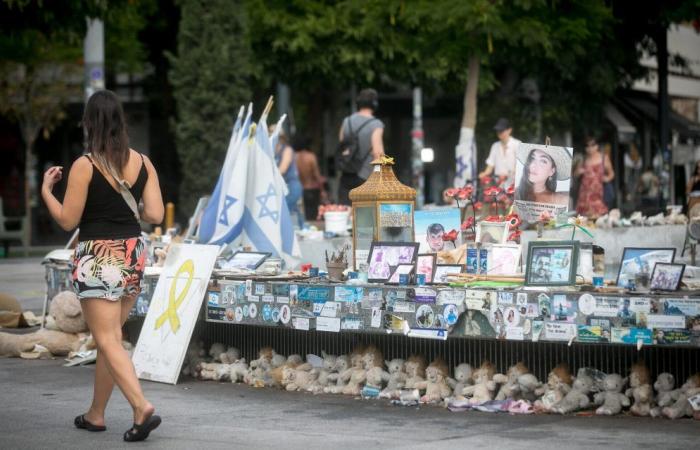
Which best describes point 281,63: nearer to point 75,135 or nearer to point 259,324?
point 75,135

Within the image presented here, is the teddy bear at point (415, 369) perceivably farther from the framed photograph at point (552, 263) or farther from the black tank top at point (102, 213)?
the black tank top at point (102, 213)

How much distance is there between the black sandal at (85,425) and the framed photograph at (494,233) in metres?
2.78

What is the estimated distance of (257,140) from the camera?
1147 cm

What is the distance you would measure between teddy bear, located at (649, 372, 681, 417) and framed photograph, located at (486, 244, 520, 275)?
49.5 inches

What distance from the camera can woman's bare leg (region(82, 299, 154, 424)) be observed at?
6.96 meters

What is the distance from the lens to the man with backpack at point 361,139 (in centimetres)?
1320

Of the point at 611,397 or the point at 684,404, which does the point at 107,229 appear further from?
the point at 684,404

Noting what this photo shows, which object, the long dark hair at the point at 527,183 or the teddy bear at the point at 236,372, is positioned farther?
the teddy bear at the point at 236,372

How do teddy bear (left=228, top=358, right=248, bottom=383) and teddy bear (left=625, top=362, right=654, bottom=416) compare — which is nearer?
teddy bear (left=625, top=362, right=654, bottom=416)

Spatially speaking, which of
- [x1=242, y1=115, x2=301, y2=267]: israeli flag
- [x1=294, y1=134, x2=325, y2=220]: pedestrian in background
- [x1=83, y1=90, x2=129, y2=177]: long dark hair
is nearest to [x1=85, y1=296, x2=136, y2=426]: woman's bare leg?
[x1=83, y1=90, x2=129, y2=177]: long dark hair

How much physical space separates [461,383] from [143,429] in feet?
7.08

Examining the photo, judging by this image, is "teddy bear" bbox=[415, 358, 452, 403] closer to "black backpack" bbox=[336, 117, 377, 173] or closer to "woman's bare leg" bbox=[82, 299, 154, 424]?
"woman's bare leg" bbox=[82, 299, 154, 424]

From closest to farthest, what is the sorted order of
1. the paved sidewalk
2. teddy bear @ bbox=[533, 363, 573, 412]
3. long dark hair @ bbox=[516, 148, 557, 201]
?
1. the paved sidewalk
2. teddy bear @ bbox=[533, 363, 573, 412]
3. long dark hair @ bbox=[516, 148, 557, 201]

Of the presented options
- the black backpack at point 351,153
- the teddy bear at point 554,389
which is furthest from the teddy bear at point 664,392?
the black backpack at point 351,153
